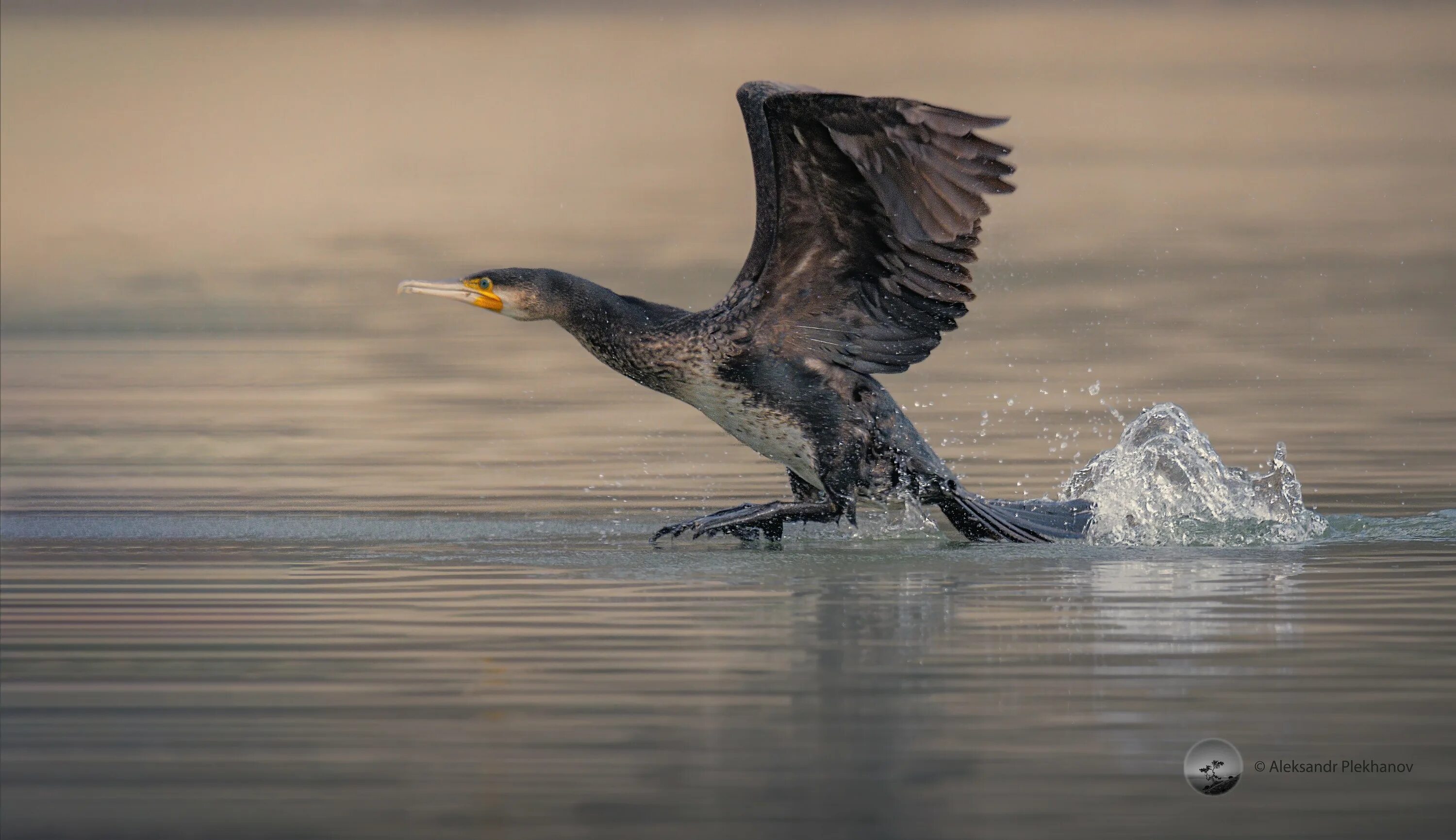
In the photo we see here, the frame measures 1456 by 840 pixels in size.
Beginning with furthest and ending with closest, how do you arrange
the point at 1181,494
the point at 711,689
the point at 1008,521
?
the point at 1181,494, the point at 1008,521, the point at 711,689

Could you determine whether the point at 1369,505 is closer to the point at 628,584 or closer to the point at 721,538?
the point at 721,538

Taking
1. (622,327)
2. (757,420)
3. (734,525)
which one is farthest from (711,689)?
(622,327)

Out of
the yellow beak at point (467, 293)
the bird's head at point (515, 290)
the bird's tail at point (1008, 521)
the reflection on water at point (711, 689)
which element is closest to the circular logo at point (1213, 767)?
the reflection on water at point (711, 689)

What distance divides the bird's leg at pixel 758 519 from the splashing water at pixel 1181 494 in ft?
3.74

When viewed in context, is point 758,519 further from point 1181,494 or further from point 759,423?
point 1181,494

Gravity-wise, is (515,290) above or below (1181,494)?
above

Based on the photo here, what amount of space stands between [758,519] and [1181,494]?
1857 mm

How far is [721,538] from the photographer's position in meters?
9.70

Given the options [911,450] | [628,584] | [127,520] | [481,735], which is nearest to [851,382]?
[911,450]

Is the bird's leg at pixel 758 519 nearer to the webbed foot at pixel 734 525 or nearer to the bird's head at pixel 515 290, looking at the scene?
the webbed foot at pixel 734 525

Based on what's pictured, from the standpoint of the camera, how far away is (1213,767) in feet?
17.4

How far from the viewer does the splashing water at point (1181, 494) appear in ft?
30.0

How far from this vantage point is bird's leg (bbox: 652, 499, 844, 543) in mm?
9109

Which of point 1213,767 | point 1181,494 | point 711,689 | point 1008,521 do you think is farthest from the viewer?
point 1181,494
